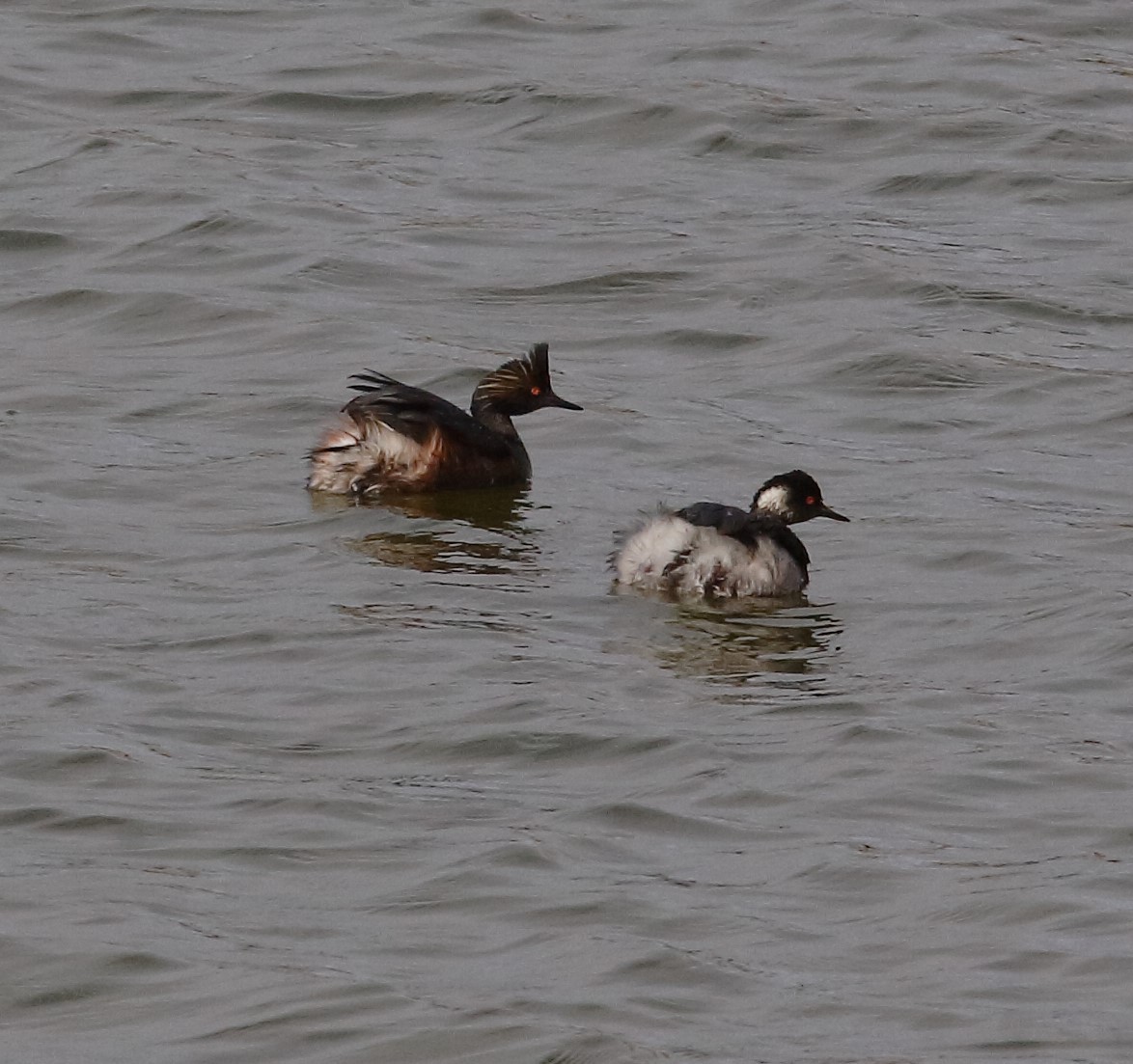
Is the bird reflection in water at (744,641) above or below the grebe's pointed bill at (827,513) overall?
below

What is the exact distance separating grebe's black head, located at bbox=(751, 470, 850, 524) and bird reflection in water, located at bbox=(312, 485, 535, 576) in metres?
0.88

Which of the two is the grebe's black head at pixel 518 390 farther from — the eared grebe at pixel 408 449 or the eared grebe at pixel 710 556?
the eared grebe at pixel 710 556

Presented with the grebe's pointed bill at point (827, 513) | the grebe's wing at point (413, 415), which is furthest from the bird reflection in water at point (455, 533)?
the grebe's pointed bill at point (827, 513)

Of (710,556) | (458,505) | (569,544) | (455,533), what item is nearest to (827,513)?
(710,556)

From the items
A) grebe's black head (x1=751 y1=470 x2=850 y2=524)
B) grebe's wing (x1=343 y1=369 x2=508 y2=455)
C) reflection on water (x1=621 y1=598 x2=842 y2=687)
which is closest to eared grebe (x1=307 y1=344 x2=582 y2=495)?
grebe's wing (x1=343 y1=369 x2=508 y2=455)

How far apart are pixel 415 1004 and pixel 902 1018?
3.31ft

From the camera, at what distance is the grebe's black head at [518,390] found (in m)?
11.5

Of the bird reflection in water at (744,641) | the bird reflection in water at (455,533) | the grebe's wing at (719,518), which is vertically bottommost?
the bird reflection in water at (744,641)

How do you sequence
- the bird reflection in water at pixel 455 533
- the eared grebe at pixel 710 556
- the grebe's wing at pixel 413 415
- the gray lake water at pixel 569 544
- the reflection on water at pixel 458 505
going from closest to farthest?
1. the gray lake water at pixel 569 544
2. the eared grebe at pixel 710 556
3. the bird reflection in water at pixel 455 533
4. the reflection on water at pixel 458 505
5. the grebe's wing at pixel 413 415

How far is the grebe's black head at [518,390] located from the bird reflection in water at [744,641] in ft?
7.70

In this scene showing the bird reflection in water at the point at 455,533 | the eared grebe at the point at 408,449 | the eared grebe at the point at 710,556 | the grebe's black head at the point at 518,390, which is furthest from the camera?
the grebe's black head at the point at 518,390

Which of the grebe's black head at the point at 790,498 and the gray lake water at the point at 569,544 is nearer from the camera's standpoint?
the gray lake water at the point at 569,544

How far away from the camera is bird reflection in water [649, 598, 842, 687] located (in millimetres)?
8641

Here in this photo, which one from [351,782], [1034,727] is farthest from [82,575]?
[1034,727]
